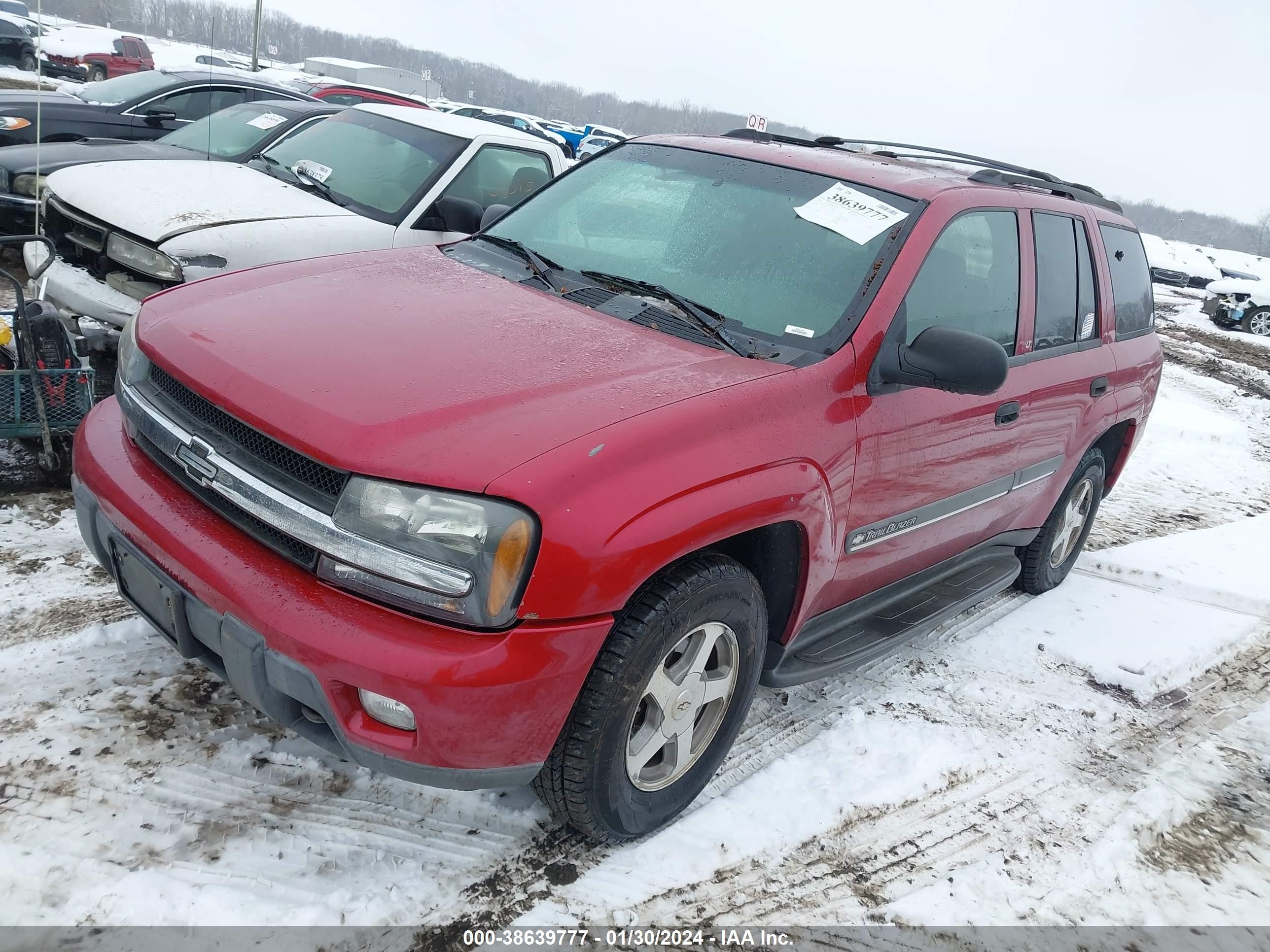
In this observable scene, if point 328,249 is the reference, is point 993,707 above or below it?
below

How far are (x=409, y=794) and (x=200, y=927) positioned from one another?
650 mm

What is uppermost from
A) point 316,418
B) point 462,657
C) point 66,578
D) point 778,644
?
point 316,418

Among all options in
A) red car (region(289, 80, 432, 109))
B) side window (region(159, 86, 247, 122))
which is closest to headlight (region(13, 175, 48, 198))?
side window (region(159, 86, 247, 122))

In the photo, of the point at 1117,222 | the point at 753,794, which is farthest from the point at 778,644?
the point at 1117,222

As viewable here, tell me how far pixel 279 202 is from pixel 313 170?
0.68m

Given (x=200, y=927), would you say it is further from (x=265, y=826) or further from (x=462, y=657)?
(x=462, y=657)

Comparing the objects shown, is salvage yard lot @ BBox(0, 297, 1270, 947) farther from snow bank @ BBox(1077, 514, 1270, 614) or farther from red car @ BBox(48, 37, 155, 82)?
red car @ BBox(48, 37, 155, 82)

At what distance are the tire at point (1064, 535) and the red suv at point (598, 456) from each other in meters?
0.87

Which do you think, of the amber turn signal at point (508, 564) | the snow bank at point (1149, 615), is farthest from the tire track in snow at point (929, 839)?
the amber turn signal at point (508, 564)

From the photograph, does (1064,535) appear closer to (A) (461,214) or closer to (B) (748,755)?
(B) (748,755)

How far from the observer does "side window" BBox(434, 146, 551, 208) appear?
5.97 m

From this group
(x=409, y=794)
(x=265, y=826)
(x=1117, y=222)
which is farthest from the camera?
(x=1117, y=222)

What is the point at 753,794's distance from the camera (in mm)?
2830

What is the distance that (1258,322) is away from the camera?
17.0 metres
